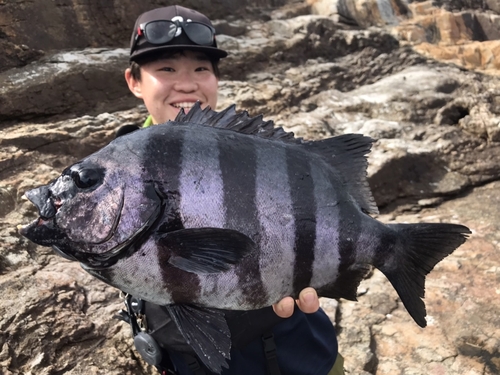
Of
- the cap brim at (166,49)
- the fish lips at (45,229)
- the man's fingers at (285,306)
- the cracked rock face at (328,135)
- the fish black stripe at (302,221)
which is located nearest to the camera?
the fish lips at (45,229)

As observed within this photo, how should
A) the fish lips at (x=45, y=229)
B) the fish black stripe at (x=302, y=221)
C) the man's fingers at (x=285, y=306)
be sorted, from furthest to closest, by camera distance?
the man's fingers at (x=285, y=306)
the fish black stripe at (x=302, y=221)
the fish lips at (x=45, y=229)

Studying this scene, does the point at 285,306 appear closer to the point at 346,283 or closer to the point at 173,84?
the point at 346,283

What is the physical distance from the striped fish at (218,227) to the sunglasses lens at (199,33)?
102 cm

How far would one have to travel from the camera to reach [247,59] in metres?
5.85

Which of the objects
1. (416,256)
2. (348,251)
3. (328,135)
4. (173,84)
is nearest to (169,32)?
(173,84)

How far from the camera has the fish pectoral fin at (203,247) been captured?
3.14 ft

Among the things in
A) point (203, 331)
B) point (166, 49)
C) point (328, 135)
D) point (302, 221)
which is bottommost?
point (328, 135)

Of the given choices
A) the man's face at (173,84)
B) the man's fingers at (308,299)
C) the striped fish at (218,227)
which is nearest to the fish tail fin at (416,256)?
the striped fish at (218,227)

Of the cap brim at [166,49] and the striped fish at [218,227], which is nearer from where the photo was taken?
the striped fish at [218,227]

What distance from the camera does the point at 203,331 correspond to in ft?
3.41

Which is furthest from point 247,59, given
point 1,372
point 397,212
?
point 1,372

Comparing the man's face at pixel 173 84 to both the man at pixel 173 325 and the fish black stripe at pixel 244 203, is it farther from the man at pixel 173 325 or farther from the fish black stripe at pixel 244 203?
the fish black stripe at pixel 244 203

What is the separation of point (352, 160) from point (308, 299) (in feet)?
1.58

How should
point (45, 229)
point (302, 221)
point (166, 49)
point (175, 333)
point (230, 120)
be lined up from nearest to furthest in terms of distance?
point (45, 229), point (302, 221), point (230, 120), point (175, 333), point (166, 49)
